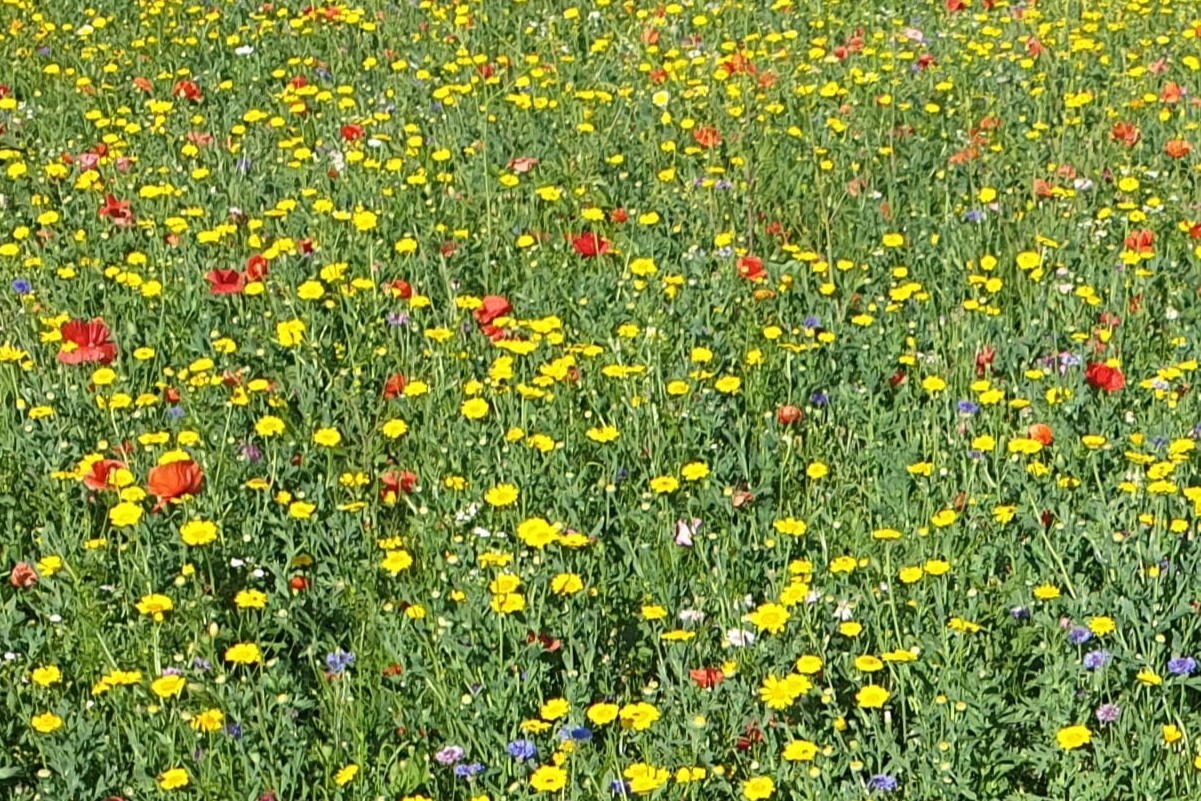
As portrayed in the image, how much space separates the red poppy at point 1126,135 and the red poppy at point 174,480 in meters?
3.40

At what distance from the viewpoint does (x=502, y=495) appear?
3449mm

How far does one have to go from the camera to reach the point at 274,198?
18.2 ft

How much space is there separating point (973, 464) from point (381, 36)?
13.9ft

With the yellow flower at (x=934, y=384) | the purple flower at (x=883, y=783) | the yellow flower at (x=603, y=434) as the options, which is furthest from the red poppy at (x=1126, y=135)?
the purple flower at (x=883, y=783)

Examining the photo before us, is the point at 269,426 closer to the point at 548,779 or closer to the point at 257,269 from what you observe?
the point at 257,269

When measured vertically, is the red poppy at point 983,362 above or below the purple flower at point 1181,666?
below

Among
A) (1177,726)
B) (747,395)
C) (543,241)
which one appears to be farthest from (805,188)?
(1177,726)

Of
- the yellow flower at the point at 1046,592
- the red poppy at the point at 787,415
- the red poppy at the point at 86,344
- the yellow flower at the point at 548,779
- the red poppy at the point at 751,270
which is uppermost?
the red poppy at the point at 86,344

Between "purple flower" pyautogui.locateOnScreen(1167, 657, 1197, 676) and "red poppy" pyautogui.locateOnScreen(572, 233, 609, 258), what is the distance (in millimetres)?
2340

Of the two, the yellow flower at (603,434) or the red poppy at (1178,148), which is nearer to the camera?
the yellow flower at (603,434)

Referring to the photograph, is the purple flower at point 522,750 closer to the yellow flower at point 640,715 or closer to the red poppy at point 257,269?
the yellow flower at point 640,715

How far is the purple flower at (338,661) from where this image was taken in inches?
122

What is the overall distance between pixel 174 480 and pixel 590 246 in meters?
1.75

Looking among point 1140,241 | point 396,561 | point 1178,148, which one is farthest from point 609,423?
point 1178,148
